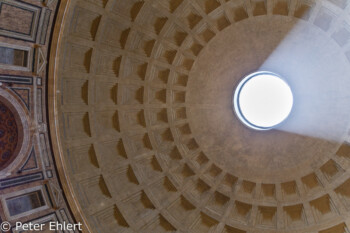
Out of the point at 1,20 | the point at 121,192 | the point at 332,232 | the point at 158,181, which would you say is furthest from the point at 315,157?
the point at 1,20

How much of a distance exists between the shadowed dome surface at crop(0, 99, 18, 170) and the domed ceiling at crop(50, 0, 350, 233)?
1.86 m

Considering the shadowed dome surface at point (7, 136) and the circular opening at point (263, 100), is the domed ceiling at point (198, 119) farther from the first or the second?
the shadowed dome surface at point (7, 136)

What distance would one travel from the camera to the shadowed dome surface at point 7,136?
15889 millimetres

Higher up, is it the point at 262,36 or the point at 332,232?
the point at 262,36

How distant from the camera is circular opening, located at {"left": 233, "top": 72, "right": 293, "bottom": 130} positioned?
21.5 metres

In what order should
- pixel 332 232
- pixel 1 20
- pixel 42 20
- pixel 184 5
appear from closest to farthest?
pixel 1 20
pixel 42 20
pixel 184 5
pixel 332 232

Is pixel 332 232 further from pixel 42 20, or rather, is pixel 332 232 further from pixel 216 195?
pixel 42 20

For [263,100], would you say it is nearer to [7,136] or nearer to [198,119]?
[198,119]

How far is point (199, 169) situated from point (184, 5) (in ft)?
31.6

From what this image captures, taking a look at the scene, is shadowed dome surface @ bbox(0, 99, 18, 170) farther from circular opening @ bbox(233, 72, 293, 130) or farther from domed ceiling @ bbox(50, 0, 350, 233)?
circular opening @ bbox(233, 72, 293, 130)

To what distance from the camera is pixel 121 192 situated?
19906mm

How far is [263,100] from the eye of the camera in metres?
A: 25.3

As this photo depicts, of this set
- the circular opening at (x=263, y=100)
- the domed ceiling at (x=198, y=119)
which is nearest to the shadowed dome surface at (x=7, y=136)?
the domed ceiling at (x=198, y=119)

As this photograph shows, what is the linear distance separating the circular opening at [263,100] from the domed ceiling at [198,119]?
0.68 metres
